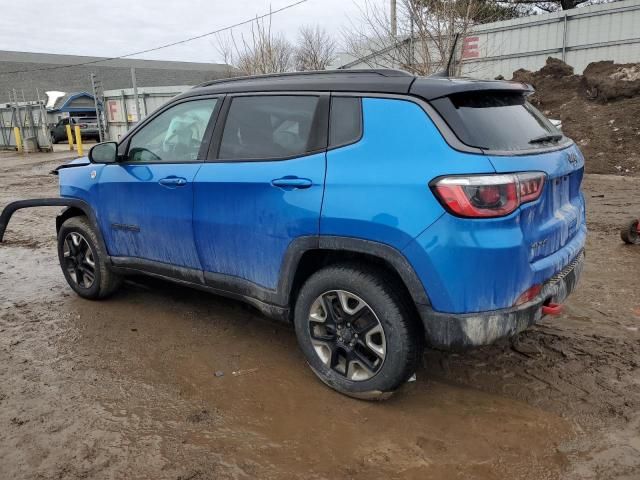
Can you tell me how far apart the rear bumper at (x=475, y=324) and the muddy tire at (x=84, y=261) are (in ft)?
9.67

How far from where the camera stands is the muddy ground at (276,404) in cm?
256

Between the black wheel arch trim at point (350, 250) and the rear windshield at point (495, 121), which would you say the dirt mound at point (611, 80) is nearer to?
the rear windshield at point (495, 121)

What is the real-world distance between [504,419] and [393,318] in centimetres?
83

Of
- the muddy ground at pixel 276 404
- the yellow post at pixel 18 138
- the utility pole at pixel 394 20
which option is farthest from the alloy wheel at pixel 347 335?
the yellow post at pixel 18 138

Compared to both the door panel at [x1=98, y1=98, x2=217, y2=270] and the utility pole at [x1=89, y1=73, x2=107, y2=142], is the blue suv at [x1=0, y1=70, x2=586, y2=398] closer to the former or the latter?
the door panel at [x1=98, y1=98, x2=217, y2=270]

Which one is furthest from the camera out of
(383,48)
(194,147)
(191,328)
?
(383,48)

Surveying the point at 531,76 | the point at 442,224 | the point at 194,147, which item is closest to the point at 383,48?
the point at 531,76

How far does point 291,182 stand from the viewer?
3092 mm

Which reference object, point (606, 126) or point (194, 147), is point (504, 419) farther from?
point (606, 126)

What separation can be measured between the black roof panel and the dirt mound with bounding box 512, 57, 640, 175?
32.0ft

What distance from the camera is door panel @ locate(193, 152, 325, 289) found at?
3.04m

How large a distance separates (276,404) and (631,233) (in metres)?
4.79

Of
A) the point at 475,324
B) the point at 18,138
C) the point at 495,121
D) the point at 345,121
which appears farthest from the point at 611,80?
the point at 18,138

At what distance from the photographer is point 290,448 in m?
2.69
